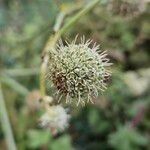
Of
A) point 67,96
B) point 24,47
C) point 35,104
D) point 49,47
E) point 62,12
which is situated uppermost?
point 24,47

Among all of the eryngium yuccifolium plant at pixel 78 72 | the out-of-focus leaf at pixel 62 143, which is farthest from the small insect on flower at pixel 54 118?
the out-of-focus leaf at pixel 62 143

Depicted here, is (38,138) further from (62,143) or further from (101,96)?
(101,96)

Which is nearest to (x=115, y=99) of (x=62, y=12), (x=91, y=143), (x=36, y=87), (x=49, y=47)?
(x=91, y=143)

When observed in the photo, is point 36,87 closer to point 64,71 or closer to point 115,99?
point 115,99

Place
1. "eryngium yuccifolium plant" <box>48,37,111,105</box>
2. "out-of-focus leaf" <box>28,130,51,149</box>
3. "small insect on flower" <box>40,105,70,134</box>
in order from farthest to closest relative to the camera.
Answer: "out-of-focus leaf" <box>28,130,51,149</box>, "small insect on flower" <box>40,105,70,134</box>, "eryngium yuccifolium plant" <box>48,37,111,105</box>

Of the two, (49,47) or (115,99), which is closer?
(49,47)

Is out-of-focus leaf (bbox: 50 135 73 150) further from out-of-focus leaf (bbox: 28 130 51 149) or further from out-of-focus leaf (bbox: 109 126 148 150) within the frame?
out-of-focus leaf (bbox: 109 126 148 150)

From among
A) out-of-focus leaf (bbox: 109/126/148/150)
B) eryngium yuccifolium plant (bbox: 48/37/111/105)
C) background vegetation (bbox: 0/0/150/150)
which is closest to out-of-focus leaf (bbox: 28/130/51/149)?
background vegetation (bbox: 0/0/150/150)
